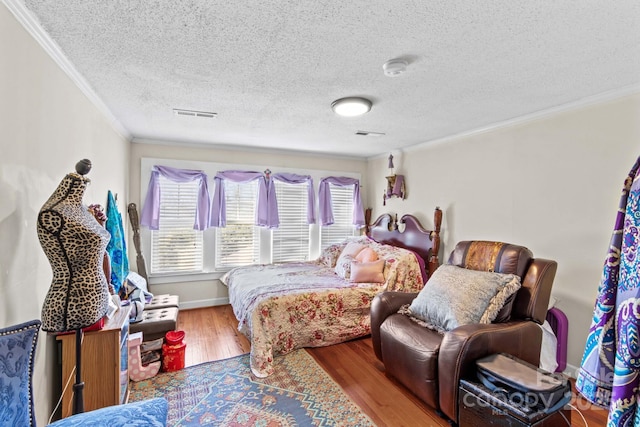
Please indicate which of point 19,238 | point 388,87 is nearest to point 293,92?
point 388,87

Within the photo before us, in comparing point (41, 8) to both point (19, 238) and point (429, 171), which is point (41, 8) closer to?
point (19, 238)

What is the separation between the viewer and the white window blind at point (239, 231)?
447 cm

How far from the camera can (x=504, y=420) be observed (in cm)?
161

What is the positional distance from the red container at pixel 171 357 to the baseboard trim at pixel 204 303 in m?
1.67

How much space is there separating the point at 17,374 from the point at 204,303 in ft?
11.3

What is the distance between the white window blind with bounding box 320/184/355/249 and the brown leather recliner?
2.57 meters

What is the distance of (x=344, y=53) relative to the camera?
70.2 inches

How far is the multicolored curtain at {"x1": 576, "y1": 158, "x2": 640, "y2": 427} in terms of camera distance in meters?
0.86

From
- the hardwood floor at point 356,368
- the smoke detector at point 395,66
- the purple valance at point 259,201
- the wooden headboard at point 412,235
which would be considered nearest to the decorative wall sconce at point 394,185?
the wooden headboard at point 412,235

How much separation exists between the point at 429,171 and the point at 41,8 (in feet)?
12.8

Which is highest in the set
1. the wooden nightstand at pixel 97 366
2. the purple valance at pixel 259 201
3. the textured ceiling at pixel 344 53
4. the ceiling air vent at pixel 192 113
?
the ceiling air vent at pixel 192 113

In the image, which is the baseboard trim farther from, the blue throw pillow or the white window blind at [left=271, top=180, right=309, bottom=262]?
the blue throw pillow

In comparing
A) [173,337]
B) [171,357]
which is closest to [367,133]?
[173,337]

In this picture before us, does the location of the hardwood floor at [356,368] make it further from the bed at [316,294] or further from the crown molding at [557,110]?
the crown molding at [557,110]
